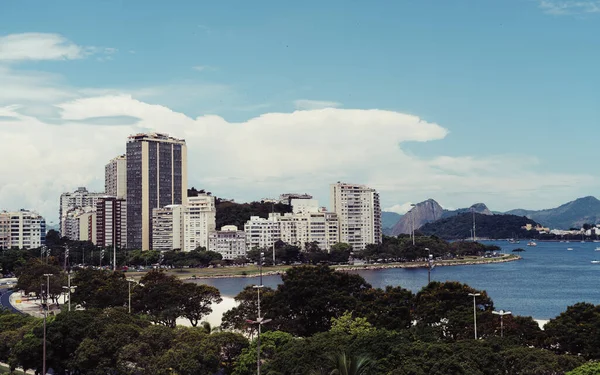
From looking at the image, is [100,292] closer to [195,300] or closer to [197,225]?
[195,300]

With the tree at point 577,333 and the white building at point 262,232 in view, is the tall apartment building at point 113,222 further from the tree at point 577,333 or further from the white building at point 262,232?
the tree at point 577,333

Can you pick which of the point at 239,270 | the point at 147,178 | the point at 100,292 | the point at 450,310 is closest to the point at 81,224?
the point at 147,178

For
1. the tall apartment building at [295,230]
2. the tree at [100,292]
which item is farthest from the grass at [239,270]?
the tree at [100,292]

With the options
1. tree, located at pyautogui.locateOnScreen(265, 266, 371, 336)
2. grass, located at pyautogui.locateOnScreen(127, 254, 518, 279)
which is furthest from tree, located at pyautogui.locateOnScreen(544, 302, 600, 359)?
grass, located at pyautogui.locateOnScreen(127, 254, 518, 279)

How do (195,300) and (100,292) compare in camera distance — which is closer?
(195,300)

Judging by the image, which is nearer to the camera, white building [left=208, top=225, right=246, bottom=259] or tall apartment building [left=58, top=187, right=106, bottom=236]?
white building [left=208, top=225, right=246, bottom=259]

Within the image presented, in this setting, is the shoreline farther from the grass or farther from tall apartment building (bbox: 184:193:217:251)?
tall apartment building (bbox: 184:193:217:251)
